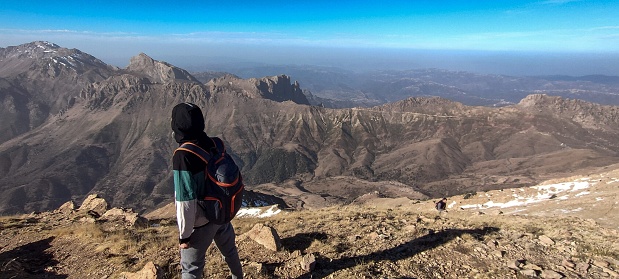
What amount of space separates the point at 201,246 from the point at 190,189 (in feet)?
4.72

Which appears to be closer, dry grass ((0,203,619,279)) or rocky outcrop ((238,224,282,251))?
dry grass ((0,203,619,279))

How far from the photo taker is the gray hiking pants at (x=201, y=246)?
20.0ft

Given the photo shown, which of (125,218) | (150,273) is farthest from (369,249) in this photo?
(125,218)

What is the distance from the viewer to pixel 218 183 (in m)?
5.59

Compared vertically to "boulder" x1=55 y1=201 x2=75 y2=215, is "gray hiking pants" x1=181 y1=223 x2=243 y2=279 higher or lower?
higher

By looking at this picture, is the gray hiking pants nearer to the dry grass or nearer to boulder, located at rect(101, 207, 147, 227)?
the dry grass

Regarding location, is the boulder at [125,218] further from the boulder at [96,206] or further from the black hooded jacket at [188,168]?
the black hooded jacket at [188,168]

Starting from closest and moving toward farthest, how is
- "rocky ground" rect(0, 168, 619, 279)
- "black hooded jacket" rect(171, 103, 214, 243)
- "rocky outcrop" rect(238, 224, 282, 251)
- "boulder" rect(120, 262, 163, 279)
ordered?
"black hooded jacket" rect(171, 103, 214, 243)
"boulder" rect(120, 262, 163, 279)
"rocky ground" rect(0, 168, 619, 279)
"rocky outcrop" rect(238, 224, 282, 251)

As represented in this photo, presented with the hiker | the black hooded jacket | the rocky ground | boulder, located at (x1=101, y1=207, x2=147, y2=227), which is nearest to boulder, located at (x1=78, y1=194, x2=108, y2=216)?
boulder, located at (x1=101, y1=207, x2=147, y2=227)

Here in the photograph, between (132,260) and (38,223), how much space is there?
36.0 ft

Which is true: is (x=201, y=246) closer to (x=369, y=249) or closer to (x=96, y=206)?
(x=369, y=249)

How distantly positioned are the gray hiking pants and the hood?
5.71 feet

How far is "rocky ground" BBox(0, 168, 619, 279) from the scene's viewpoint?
8.86 meters

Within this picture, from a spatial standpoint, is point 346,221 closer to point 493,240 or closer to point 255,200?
point 493,240
